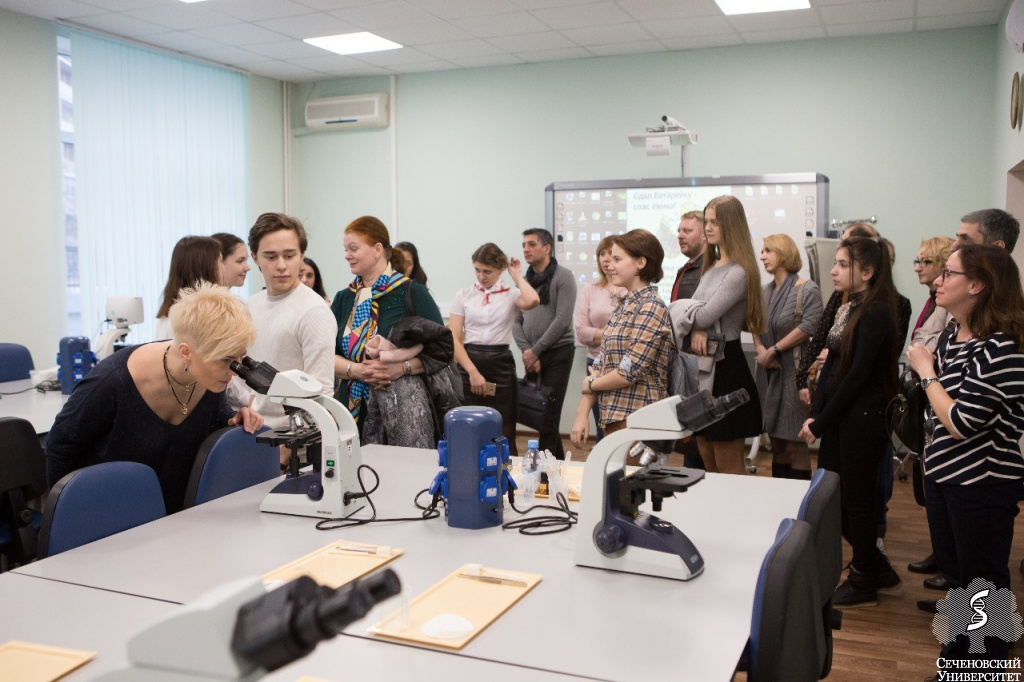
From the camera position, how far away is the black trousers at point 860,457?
3066 mm

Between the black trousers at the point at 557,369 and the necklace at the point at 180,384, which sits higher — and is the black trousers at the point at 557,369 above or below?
below

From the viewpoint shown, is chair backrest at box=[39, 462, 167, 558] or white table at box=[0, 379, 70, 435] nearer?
chair backrest at box=[39, 462, 167, 558]

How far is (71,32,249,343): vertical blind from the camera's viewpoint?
579 centimetres

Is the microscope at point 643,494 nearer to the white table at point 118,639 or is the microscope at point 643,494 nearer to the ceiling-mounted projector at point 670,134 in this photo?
the white table at point 118,639

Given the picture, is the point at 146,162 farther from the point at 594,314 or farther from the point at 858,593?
the point at 858,593

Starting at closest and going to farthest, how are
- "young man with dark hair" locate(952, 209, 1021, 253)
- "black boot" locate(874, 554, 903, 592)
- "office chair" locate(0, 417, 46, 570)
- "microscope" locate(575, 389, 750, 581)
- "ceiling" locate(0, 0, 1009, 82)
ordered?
1. "microscope" locate(575, 389, 750, 581)
2. "office chair" locate(0, 417, 46, 570)
3. "young man with dark hair" locate(952, 209, 1021, 253)
4. "black boot" locate(874, 554, 903, 592)
5. "ceiling" locate(0, 0, 1009, 82)

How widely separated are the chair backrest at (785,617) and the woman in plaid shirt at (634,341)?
1.65m

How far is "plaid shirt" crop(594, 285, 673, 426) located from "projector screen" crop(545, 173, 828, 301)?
3.05 m

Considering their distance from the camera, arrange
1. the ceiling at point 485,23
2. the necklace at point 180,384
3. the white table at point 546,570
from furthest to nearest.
Result: the ceiling at point 485,23, the necklace at point 180,384, the white table at point 546,570

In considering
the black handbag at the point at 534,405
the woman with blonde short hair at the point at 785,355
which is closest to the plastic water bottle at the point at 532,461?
the woman with blonde short hair at the point at 785,355

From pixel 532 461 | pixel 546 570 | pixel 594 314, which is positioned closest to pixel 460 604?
pixel 546 570

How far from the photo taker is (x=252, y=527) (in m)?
1.98

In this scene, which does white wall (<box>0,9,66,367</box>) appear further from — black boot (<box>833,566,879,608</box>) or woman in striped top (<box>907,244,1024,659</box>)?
woman in striped top (<box>907,244,1024,659</box>)

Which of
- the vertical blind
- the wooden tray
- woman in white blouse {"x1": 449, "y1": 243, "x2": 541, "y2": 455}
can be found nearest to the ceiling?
the vertical blind
